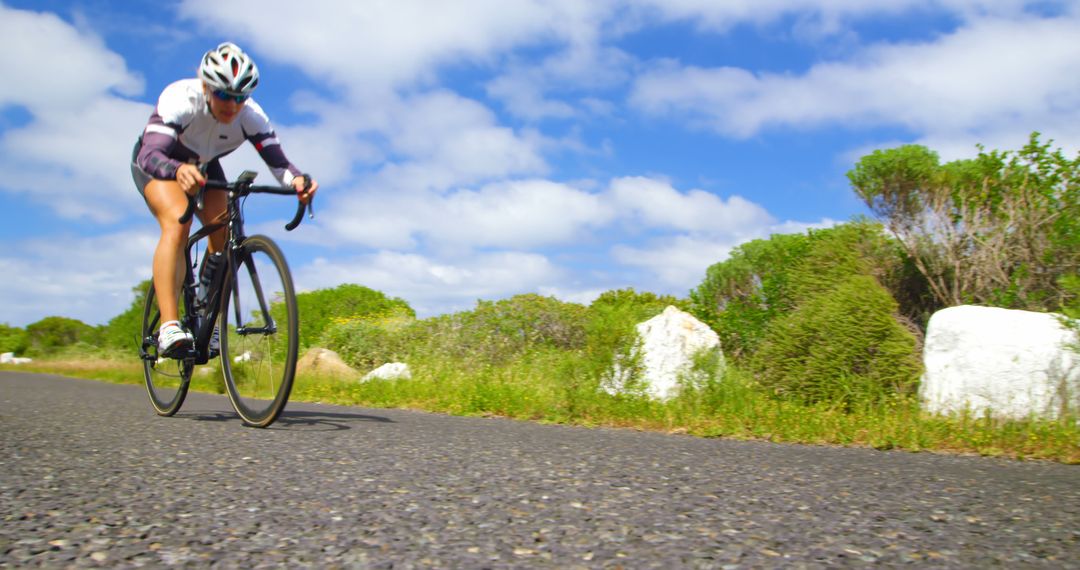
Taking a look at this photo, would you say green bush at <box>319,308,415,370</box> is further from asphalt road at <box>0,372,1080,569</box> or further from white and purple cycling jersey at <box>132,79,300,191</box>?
asphalt road at <box>0,372,1080,569</box>

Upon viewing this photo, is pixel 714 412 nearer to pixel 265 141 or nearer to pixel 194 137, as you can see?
pixel 265 141

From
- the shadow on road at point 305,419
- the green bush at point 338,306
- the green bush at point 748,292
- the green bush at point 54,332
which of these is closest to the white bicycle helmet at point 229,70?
the shadow on road at point 305,419

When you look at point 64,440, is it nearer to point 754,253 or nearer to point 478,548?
point 478,548

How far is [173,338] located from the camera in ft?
15.5

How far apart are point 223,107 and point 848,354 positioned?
6.06m

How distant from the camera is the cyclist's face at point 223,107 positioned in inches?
187

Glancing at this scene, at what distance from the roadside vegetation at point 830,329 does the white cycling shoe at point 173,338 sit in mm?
2519

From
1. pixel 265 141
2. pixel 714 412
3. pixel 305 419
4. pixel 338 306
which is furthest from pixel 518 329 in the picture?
pixel 338 306

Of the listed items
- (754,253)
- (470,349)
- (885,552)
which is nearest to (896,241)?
(754,253)

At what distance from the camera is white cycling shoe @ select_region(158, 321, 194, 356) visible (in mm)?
4738

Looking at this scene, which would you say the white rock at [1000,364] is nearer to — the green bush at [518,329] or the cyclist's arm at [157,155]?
the cyclist's arm at [157,155]

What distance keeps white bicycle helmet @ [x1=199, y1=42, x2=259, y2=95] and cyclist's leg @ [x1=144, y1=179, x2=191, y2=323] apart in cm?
74

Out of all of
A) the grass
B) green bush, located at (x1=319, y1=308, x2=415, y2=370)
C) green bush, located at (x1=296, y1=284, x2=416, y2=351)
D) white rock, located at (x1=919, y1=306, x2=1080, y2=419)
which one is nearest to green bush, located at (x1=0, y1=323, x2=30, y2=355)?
green bush, located at (x1=296, y1=284, x2=416, y2=351)

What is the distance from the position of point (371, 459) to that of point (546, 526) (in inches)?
52.2
